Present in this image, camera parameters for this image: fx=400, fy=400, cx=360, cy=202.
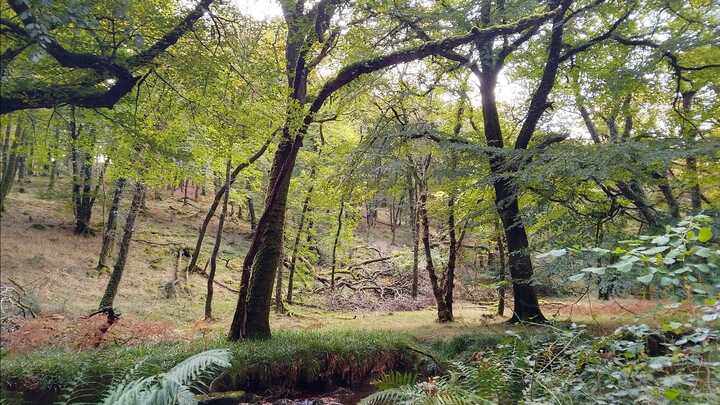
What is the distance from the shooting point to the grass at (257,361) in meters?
5.45

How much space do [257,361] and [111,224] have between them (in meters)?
9.90

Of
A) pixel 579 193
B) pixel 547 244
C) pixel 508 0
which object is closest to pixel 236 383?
pixel 547 244

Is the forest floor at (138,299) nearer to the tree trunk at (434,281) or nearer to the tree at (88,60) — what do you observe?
the tree trunk at (434,281)

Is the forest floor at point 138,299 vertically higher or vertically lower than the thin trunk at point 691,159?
lower

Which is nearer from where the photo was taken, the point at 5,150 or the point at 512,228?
the point at 512,228

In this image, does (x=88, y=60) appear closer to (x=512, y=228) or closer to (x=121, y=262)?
(x=121, y=262)

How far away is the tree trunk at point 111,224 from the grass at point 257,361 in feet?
20.8

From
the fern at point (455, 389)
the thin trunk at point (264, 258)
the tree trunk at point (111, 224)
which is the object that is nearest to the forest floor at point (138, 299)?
the tree trunk at point (111, 224)

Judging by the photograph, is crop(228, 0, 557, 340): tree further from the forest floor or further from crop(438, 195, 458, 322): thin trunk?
crop(438, 195, 458, 322): thin trunk

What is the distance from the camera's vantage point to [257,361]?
20.9 feet

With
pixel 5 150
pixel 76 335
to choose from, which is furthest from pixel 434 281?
pixel 5 150

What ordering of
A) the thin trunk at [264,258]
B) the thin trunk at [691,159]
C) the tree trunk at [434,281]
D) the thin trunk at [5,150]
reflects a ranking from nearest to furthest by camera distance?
the thin trunk at [264,258]
the thin trunk at [691,159]
the tree trunk at [434,281]
the thin trunk at [5,150]

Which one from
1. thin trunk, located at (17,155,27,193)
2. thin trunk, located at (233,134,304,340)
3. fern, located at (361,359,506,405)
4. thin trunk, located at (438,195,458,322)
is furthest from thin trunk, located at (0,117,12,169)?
fern, located at (361,359,506,405)

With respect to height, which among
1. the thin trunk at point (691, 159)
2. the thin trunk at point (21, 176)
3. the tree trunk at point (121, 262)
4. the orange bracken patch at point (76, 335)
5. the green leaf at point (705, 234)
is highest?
the thin trunk at point (691, 159)
